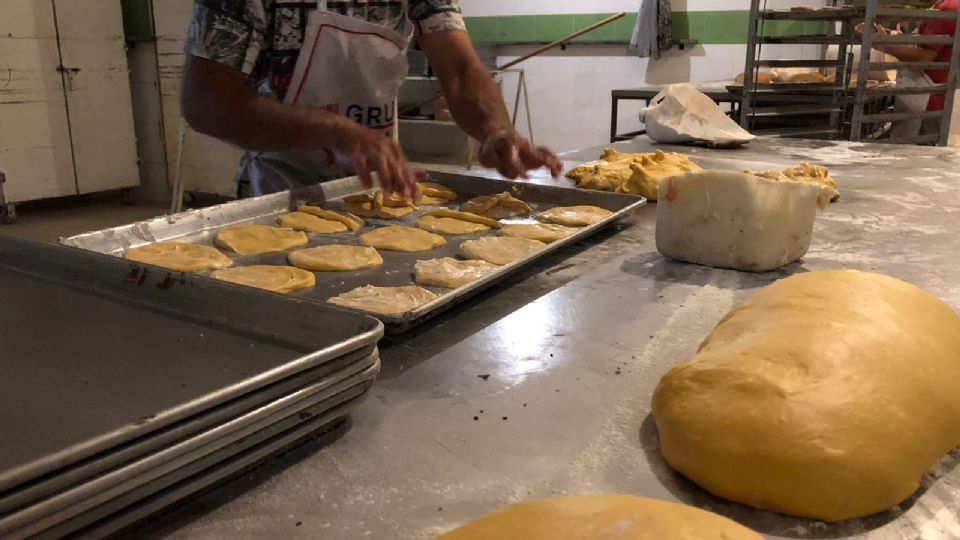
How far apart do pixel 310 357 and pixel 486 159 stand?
1.38 m

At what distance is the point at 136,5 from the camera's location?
Answer: 5988 mm

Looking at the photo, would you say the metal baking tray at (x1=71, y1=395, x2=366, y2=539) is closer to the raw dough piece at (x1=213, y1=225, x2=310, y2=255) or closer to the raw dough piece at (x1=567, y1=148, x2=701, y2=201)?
the raw dough piece at (x1=213, y1=225, x2=310, y2=255)

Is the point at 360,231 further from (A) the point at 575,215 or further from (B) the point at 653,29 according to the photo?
(B) the point at 653,29

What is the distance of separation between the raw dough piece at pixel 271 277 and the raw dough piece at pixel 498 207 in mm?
620

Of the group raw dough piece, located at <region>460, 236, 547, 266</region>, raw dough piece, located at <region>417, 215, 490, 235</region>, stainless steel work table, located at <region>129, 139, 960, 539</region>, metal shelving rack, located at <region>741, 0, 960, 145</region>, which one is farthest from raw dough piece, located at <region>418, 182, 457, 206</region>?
metal shelving rack, located at <region>741, 0, 960, 145</region>

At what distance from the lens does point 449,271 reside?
143cm

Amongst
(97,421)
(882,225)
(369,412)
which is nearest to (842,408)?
(369,412)

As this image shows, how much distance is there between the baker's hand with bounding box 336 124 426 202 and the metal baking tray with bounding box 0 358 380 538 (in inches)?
34.1

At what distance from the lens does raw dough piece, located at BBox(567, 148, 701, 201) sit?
215 cm

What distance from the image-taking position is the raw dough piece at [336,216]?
5.93 feet

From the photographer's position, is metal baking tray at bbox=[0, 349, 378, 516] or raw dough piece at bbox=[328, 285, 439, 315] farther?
raw dough piece at bbox=[328, 285, 439, 315]

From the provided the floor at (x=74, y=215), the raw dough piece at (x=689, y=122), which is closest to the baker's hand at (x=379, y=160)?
the raw dough piece at (x=689, y=122)

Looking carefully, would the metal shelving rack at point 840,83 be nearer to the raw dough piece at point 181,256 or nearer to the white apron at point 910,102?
the white apron at point 910,102

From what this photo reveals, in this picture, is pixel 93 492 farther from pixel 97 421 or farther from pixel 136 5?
pixel 136 5
